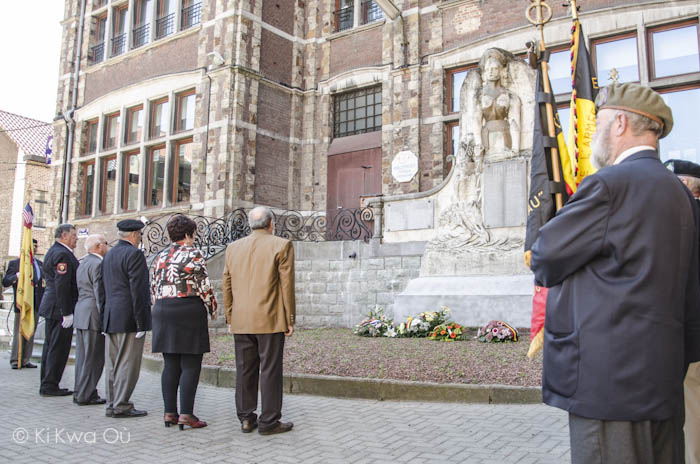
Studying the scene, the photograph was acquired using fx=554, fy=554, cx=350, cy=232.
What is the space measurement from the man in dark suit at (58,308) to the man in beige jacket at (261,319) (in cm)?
276

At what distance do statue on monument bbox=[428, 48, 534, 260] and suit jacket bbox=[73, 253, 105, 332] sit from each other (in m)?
6.02

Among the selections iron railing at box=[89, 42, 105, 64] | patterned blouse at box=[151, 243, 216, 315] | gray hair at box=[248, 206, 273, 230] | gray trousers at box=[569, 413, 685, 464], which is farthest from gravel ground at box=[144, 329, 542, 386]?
iron railing at box=[89, 42, 105, 64]

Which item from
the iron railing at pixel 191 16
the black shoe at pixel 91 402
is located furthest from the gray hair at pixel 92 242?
the iron railing at pixel 191 16

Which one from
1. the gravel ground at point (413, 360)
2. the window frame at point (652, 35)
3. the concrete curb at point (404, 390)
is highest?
the window frame at point (652, 35)

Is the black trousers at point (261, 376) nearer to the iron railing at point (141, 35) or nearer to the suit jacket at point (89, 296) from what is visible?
the suit jacket at point (89, 296)

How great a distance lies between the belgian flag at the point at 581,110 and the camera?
457 centimetres

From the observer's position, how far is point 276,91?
17250 mm

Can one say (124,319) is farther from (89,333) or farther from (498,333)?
(498,333)

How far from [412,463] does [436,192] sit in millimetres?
7224

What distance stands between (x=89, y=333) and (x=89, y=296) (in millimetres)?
401

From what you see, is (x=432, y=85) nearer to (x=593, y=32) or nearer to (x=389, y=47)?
(x=389, y=47)

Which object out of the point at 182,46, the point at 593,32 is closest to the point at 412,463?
the point at 593,32

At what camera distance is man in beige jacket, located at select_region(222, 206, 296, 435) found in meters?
4.66

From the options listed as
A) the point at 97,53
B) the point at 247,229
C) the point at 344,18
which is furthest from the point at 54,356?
the point at 97,53
